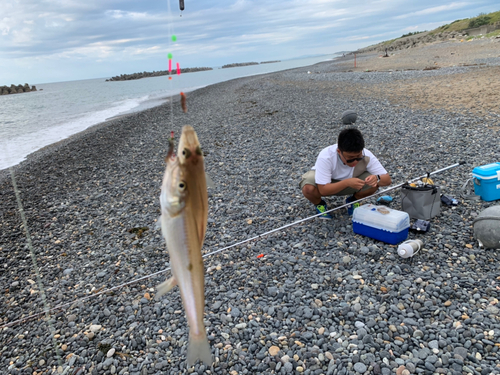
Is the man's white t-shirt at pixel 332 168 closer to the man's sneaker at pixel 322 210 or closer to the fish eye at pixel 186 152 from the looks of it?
the man's sneaker at pixel 322 210

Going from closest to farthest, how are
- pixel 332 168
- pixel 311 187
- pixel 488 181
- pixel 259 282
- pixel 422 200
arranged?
pixel 259 282 → pixel 422 200 → pixel 332 168 → pixel 488 181 → pixel 311 187

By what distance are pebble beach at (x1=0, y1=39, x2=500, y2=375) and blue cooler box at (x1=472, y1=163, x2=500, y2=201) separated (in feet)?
0.63

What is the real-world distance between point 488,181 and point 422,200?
1.43 meters

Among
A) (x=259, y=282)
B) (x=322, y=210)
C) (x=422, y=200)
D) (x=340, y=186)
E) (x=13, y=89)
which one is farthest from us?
(x=13, y=89)

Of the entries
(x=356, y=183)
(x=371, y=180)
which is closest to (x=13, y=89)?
(x=356, y=183)

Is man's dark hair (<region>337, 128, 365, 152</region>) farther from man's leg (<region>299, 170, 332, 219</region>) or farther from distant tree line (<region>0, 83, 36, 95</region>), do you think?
distant tree line (<region>0, 83, 36, 95</region>)

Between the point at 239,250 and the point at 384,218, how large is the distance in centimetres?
238

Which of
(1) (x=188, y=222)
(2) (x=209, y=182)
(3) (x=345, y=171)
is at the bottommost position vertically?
(3) (x=345, y=171)

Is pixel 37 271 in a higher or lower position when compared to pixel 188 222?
lower

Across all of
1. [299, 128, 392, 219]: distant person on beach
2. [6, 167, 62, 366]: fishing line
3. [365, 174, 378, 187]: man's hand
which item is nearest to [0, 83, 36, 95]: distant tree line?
[6, 167, 62, 366]: fishing line

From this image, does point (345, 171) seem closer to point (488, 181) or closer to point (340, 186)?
point (340, 186)

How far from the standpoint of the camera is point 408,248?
4781 millimetres

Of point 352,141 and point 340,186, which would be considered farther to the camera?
point 340,186

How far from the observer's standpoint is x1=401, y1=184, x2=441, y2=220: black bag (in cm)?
560
